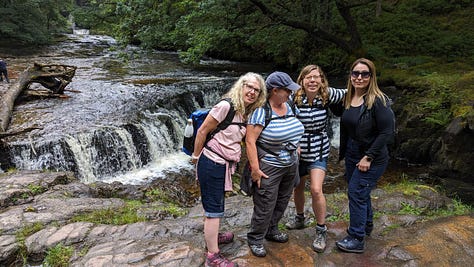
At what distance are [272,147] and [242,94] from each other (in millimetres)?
540

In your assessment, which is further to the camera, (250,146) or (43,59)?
(43,59)

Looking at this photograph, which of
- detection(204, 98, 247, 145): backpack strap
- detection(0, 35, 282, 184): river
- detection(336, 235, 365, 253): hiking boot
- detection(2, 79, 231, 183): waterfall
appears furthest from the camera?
detection(0, 35, 282, 184): river

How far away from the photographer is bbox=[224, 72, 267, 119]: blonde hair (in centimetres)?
301

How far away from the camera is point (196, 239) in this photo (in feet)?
12.9

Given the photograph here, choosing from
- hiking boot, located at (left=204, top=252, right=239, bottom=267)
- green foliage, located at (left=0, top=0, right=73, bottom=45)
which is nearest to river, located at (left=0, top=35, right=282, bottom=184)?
hiking boot, located at (left=204, top=252, right=239, bottom=267)

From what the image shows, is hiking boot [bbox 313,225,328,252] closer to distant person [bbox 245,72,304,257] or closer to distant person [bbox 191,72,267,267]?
distant person [bbox 245,72,304,257]

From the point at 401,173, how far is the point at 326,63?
8.11 m

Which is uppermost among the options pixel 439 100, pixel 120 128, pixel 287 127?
pixel 287 127

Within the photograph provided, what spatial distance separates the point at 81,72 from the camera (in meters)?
16.1

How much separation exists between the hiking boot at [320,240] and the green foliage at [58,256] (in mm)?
2435

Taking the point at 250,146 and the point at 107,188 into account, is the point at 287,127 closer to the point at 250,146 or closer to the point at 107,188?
the point at 250,146

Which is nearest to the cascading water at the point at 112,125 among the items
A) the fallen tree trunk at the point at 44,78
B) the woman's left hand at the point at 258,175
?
the fallen tree trunk at the point at 44,78

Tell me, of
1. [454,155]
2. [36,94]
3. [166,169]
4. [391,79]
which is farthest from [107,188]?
[391,79]

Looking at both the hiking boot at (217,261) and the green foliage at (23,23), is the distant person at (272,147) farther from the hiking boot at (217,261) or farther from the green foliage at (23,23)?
the green foliage at (23,23)
